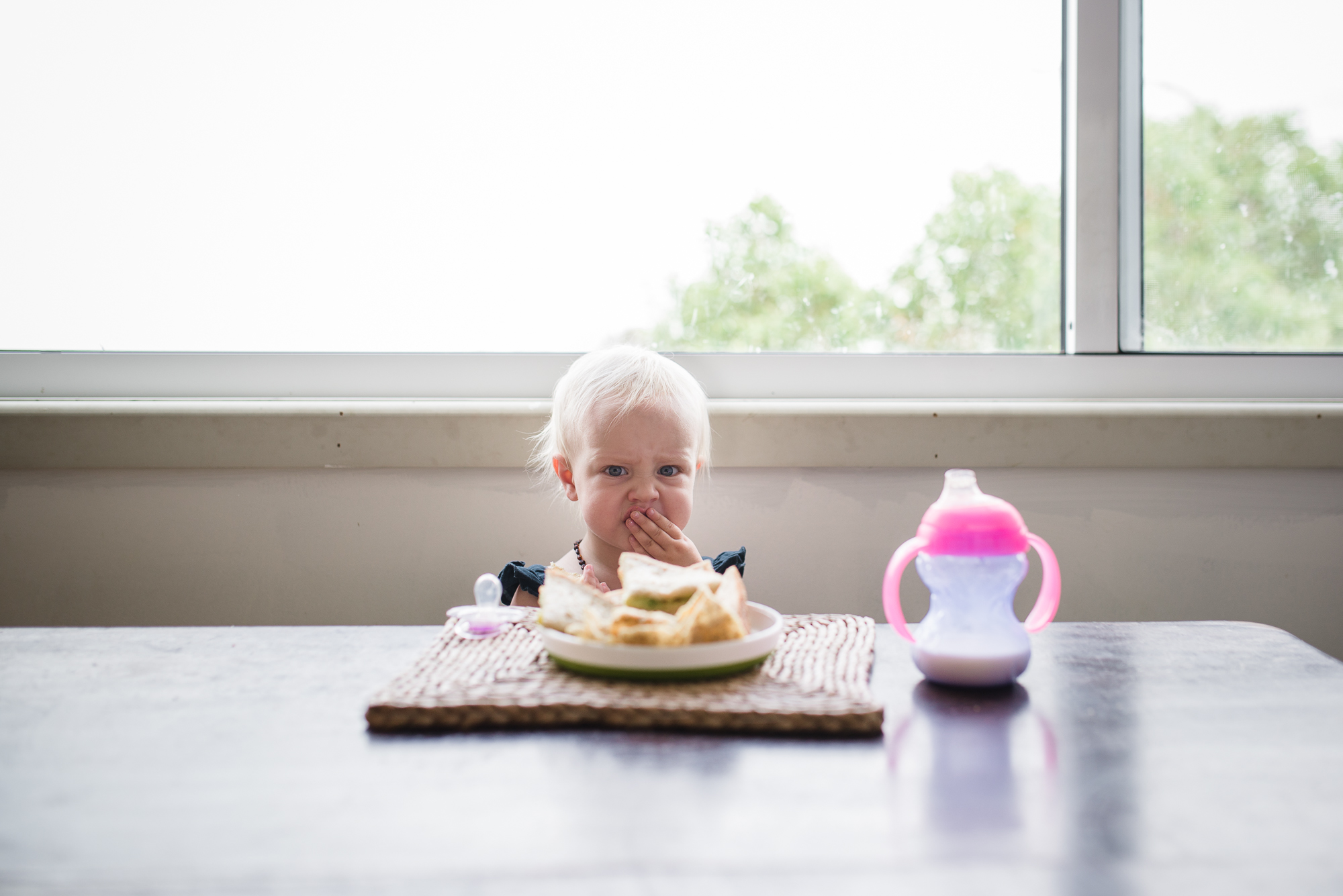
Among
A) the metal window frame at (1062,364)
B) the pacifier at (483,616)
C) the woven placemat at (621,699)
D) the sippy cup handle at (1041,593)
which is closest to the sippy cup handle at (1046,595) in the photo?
the sippy cup handle at (1041,593)

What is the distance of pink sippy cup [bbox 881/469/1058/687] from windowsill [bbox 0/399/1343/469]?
0.59 m

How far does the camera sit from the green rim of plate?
63cm

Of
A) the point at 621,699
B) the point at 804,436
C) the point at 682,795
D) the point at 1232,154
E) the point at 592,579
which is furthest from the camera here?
the point at 1232,154

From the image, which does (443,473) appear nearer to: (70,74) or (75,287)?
(75,287)

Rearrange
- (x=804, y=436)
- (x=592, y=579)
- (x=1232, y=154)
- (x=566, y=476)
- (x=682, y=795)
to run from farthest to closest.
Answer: (x=1232, y=154), (x=804, y=436), (x=566, y=476), (x=592, y=579), (x=682, y=795)

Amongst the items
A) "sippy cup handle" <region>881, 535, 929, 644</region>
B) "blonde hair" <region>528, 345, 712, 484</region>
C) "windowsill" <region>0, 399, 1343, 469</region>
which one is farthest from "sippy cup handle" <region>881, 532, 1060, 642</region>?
"windowsill" <region>0, 399, 1343, 469</region>

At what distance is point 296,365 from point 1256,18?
1615 millimetres

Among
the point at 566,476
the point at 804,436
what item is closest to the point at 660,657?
the point at 566,476

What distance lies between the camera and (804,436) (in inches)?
50.1

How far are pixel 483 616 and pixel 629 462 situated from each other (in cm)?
35

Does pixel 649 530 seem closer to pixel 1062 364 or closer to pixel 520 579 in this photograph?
pixel 520 579

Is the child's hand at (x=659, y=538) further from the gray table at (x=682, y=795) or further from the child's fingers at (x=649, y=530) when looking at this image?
the gray table at (x=682, y=795)

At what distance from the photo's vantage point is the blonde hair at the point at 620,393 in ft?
3.59

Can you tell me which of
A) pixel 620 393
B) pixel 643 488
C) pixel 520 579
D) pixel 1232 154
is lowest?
pixel 520 579
